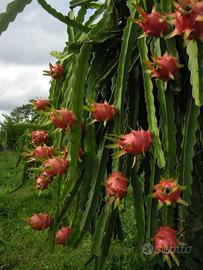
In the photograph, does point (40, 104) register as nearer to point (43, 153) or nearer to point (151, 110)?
point (43, 153)

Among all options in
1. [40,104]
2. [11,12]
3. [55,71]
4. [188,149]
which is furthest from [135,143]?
[55,71]

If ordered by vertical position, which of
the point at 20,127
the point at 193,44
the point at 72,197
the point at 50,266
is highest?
the point at 193,44

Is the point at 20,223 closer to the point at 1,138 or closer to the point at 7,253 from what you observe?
the point at 7,253

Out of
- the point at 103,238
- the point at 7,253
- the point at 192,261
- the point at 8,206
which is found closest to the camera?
the point at 103,238

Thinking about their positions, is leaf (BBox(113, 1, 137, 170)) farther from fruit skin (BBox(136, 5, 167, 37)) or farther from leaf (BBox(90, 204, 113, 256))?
fruit skin (BBox(136, 5, 167, 37))

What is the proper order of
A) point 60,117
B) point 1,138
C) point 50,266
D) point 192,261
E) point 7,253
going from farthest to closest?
point 1,138 → point 7,253 → point 50,266 → point 192,261 → point 60,117

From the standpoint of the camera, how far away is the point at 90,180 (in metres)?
2.01

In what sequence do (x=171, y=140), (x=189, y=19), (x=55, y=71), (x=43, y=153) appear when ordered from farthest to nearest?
(x=55, y=71) → (x=43, y=153) → (x=171, y=140) → (x=189, y=19)

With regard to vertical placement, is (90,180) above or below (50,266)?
above

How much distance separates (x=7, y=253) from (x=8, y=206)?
1850 millimetres

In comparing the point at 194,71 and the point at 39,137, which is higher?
the point at 194,71

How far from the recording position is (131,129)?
1809 mm

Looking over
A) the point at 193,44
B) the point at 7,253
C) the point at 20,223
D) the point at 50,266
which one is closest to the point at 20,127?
the point at 193,44

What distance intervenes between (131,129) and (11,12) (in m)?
0.68
